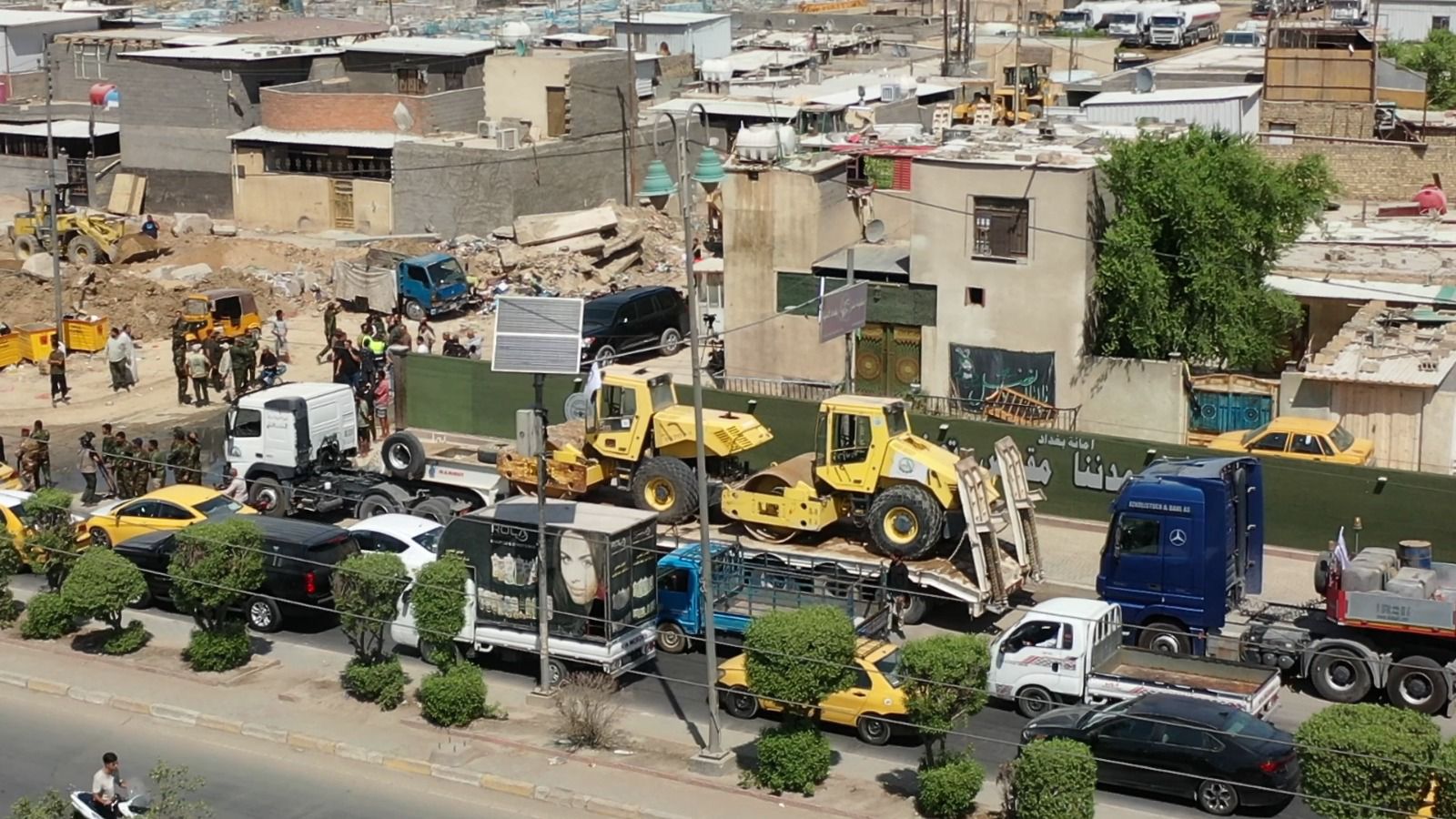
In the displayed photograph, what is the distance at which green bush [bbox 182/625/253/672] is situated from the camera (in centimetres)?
2623

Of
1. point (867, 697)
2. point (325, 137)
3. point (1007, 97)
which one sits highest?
point (1007, 97)

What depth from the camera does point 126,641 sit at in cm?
2720

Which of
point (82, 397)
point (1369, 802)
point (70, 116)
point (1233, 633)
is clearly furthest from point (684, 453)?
point (70, 116)

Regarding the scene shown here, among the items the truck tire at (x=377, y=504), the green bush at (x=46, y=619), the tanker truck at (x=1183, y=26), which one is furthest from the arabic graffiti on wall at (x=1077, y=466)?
the tanker truck at (x=1183, y=26)

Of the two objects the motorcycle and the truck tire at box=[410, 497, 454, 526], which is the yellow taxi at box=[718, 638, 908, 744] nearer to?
the motorcycle

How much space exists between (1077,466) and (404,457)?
11.2 metres

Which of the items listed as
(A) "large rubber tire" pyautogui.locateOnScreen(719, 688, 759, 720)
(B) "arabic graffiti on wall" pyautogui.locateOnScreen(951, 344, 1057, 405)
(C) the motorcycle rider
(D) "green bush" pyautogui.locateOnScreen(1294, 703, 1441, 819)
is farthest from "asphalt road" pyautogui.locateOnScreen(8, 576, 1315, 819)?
(B) "arabic graffiti on wall" pyautogui.locateOnScreen(951, 344, 1057, 405)

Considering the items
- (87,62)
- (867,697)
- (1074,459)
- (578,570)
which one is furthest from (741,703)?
(87,62)

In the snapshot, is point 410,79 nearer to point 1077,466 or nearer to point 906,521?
point 1077,466

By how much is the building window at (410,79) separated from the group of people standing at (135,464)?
30115mm

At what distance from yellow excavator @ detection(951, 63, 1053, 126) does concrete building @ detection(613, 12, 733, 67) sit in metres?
15.1

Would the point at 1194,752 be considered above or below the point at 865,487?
below

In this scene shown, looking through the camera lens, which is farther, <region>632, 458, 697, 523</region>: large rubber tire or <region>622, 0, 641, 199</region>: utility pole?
<region>622, 0, 641, 199</region>: utility pole

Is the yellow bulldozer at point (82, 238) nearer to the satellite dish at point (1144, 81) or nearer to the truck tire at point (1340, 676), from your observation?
the satellite dish at point (1144, 81)
